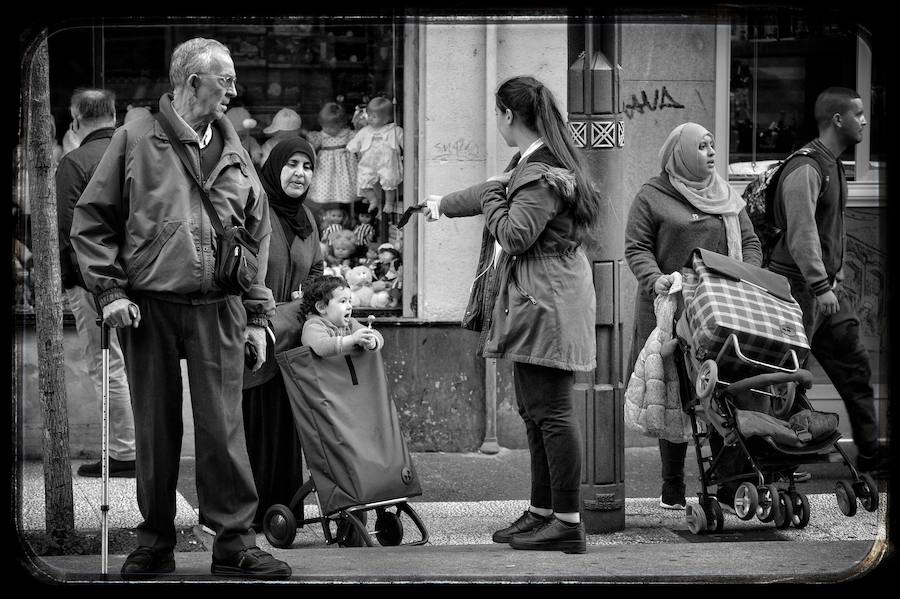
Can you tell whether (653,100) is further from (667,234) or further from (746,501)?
(746,501)

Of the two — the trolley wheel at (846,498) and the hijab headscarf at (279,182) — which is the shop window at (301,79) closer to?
the hijab headscarf at (279,182)

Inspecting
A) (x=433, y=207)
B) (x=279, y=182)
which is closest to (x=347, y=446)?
(x=433, y=207)

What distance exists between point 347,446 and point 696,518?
5.57ft

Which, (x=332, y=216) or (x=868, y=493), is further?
(x=332, y=216)

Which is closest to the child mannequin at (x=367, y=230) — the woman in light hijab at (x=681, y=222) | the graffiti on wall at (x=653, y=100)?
the graffiti on wall at (x=653, y=100)

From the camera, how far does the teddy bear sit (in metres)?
8.02

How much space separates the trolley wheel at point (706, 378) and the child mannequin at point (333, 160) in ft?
10.9

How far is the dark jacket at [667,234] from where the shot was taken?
627cm

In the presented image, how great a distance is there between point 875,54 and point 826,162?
45.7 inches

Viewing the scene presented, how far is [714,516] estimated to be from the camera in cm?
580

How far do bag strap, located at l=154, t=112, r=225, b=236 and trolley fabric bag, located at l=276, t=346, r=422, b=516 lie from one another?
1.00 m

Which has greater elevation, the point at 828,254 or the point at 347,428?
the point at 828,254

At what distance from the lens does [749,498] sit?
568 cm
